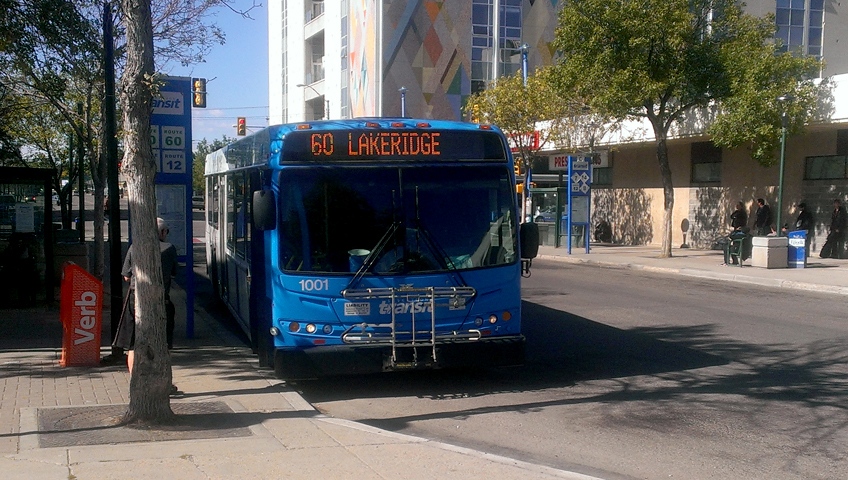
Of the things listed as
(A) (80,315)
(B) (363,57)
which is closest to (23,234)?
(A) (80,315)

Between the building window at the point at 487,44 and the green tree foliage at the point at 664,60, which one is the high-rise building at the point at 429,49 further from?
the green tree foliage at the point at 664,60

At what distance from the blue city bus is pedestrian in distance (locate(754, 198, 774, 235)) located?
65.6ft

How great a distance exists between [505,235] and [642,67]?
1648 centimetres

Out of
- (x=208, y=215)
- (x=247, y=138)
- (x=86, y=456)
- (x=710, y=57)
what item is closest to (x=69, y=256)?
(x=208, y=215)

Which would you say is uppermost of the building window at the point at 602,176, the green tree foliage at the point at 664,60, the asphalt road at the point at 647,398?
the green tree foliage at the point at 664,60

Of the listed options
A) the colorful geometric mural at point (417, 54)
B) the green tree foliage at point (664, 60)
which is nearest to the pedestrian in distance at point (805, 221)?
the green tree foliage at point (664, 60)

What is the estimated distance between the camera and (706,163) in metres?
31.2

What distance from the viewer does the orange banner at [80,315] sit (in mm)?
9195

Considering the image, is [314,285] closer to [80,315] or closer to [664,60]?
[80,315]

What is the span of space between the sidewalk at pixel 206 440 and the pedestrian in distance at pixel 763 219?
21478mm

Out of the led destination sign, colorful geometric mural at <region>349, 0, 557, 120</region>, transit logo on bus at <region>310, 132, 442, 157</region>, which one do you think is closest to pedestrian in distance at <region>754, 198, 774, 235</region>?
the led destination sign

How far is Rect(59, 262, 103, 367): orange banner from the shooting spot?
9.20 meters

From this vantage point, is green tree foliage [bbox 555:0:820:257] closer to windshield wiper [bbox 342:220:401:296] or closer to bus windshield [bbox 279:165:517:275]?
bus windshield [bbox 279:165:517:275]

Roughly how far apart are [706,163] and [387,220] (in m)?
25.3
